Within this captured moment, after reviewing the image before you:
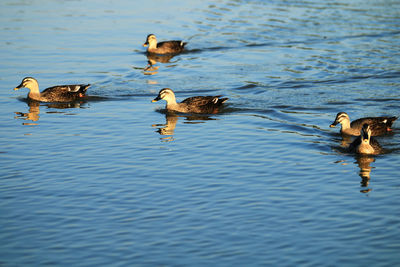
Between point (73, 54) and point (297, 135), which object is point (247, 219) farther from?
point (73, 54)

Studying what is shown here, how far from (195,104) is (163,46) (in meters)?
11.3

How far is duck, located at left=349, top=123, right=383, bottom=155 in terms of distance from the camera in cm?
1757

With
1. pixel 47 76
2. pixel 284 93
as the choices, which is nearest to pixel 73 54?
pixel 47 76

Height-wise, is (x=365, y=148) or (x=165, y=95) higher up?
(x=165, y=95)

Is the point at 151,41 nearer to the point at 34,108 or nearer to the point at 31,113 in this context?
the point at 34,108

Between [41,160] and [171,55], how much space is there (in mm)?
17334

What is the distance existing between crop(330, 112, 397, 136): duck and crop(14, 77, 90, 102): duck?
32.0 ft

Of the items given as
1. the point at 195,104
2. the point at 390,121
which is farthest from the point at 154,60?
the point at 390,121

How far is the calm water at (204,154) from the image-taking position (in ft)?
40.9

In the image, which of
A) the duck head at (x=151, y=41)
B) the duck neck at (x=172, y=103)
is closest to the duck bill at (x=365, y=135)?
the duck neck at (x=172, y=103)

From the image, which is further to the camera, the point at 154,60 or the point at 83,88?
the point at 154,60

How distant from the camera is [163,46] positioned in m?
33.4

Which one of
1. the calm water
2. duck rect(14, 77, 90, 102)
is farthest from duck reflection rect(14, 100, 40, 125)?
duck rect(14, 77, 90, 102)

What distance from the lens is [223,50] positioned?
33344mm
